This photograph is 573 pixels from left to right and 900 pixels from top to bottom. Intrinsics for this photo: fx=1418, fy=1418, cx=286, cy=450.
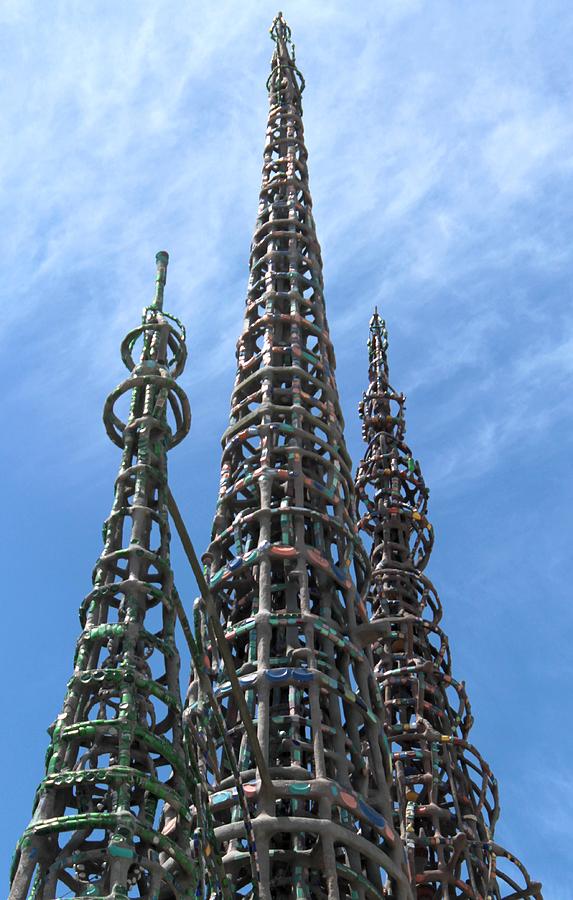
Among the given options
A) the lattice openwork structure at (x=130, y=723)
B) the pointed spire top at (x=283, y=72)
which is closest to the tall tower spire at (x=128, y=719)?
the lattice openwork structure at (x=130, y=723)

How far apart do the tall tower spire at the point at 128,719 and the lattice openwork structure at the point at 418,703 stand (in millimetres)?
8901

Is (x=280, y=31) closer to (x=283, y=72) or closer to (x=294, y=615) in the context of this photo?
(x=283, y=72)

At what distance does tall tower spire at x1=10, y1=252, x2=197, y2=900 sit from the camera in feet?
59.9

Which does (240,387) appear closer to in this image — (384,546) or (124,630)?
(384,546)

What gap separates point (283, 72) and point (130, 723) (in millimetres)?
33926

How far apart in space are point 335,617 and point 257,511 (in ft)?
10.0

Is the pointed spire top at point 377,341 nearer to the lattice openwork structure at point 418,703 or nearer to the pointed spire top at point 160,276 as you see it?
the lattice openwork structure at point 418,703

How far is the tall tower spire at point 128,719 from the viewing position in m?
18.2

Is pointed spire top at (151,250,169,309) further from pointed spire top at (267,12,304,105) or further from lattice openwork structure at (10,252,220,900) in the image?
pointed spire top at (267,12,304,105)

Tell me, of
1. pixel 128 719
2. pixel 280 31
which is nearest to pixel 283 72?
pixel 280 31

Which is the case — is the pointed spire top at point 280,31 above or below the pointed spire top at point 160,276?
above

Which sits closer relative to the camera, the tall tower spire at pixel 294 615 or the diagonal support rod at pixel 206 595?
the diagonal support rod at pixel 206 595

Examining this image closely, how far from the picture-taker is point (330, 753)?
26.8m

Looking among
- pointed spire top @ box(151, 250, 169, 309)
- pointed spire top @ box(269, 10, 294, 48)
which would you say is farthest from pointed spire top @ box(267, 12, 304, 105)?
pointed spire top @ box(151, 250, 169, 309)
